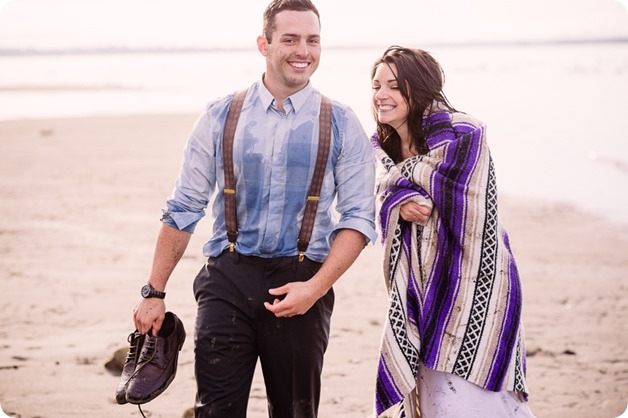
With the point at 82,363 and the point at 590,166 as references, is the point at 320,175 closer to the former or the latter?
the point at 82,363

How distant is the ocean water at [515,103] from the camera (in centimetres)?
1231

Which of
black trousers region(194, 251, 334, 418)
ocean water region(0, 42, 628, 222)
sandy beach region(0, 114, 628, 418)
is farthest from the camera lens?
ocean water region(0, 42, 628, 222)

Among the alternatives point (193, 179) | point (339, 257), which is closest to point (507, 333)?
point (339, 257)

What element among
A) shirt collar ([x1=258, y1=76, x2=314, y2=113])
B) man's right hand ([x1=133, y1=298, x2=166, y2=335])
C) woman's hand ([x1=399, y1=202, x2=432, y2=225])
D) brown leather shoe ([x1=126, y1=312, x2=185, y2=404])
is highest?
shirt collar ([x1=258, y1=76, x2=314, y2=113])

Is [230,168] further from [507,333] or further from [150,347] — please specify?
[507,333]

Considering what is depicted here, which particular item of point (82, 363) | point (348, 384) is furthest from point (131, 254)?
point (348, 384)

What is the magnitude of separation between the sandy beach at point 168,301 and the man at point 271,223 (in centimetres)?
152

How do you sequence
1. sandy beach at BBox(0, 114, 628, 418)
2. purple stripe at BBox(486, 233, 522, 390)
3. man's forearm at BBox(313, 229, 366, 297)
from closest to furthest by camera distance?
1. man's forearm at BBox(313, 229, 366, 297)
2. purple stripe at BBox(486, 233, 522, 390)
3. sandy beach at BBox(0, 114, 628, 418)

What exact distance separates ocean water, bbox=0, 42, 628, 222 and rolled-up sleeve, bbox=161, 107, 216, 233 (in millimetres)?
1262

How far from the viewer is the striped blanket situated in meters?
3.31

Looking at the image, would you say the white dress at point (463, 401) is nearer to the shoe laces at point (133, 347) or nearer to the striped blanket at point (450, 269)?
the striped blanket at point (450, 269)

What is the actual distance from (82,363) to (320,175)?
289cm

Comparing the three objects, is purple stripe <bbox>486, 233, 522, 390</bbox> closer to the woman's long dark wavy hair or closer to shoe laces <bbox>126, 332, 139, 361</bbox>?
the woman's long dark wavy hair

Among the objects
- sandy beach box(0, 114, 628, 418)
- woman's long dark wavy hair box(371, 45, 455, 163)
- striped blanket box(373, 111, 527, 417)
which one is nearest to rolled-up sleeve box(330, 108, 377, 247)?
striped blanket box(373, 111, 527, 417)
